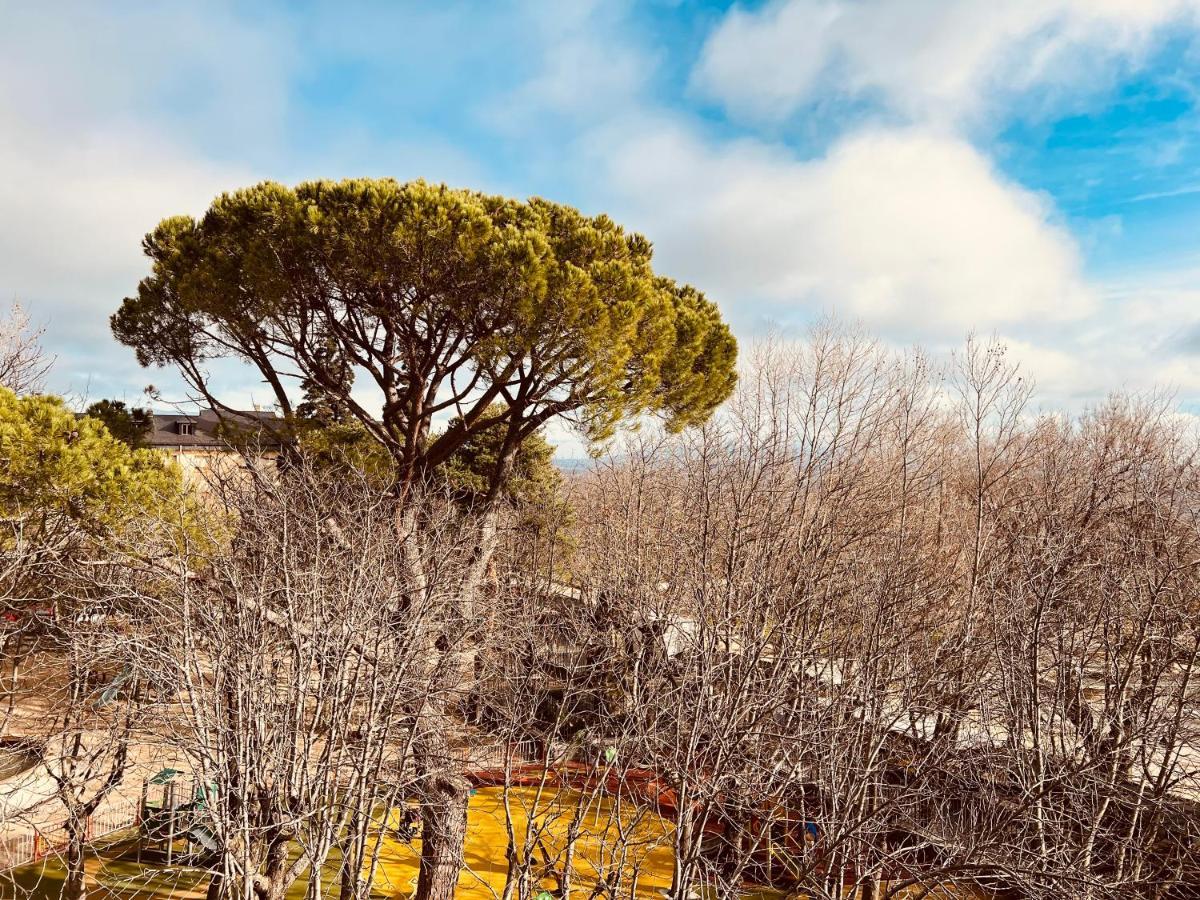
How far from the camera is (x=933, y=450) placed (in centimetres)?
1617

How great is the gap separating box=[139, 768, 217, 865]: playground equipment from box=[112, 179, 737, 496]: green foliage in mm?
6350

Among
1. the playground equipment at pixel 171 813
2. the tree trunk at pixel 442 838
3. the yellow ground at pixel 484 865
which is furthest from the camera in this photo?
the yellow ground at pixel 484 865

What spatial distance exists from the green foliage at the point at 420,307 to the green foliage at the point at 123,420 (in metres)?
1.37

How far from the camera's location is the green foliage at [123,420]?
13.3 metres

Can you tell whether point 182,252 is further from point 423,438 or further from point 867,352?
point 867,352

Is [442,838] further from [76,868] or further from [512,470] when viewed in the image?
[512,470]

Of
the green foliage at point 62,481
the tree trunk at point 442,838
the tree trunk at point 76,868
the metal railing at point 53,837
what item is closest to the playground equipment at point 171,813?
the metal railing at point 53,837

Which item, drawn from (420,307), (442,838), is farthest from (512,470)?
(442,838)

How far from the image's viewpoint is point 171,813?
7484mm

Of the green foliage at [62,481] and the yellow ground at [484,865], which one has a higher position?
the green foliage at [62,481]

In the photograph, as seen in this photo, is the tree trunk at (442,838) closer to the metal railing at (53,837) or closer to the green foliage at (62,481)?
the metal railing at (53,837)

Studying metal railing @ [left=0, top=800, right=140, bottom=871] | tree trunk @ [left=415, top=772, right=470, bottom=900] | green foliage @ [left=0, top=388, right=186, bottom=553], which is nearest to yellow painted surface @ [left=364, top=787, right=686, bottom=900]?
tree trunk @ [left=415, top=772, right=470, bottom=900]

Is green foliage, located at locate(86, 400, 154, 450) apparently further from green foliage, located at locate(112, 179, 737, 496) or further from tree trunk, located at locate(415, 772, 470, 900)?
tree trunk, located at locate(415, 772, 470, 900)

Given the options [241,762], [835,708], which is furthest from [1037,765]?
[241,762]
